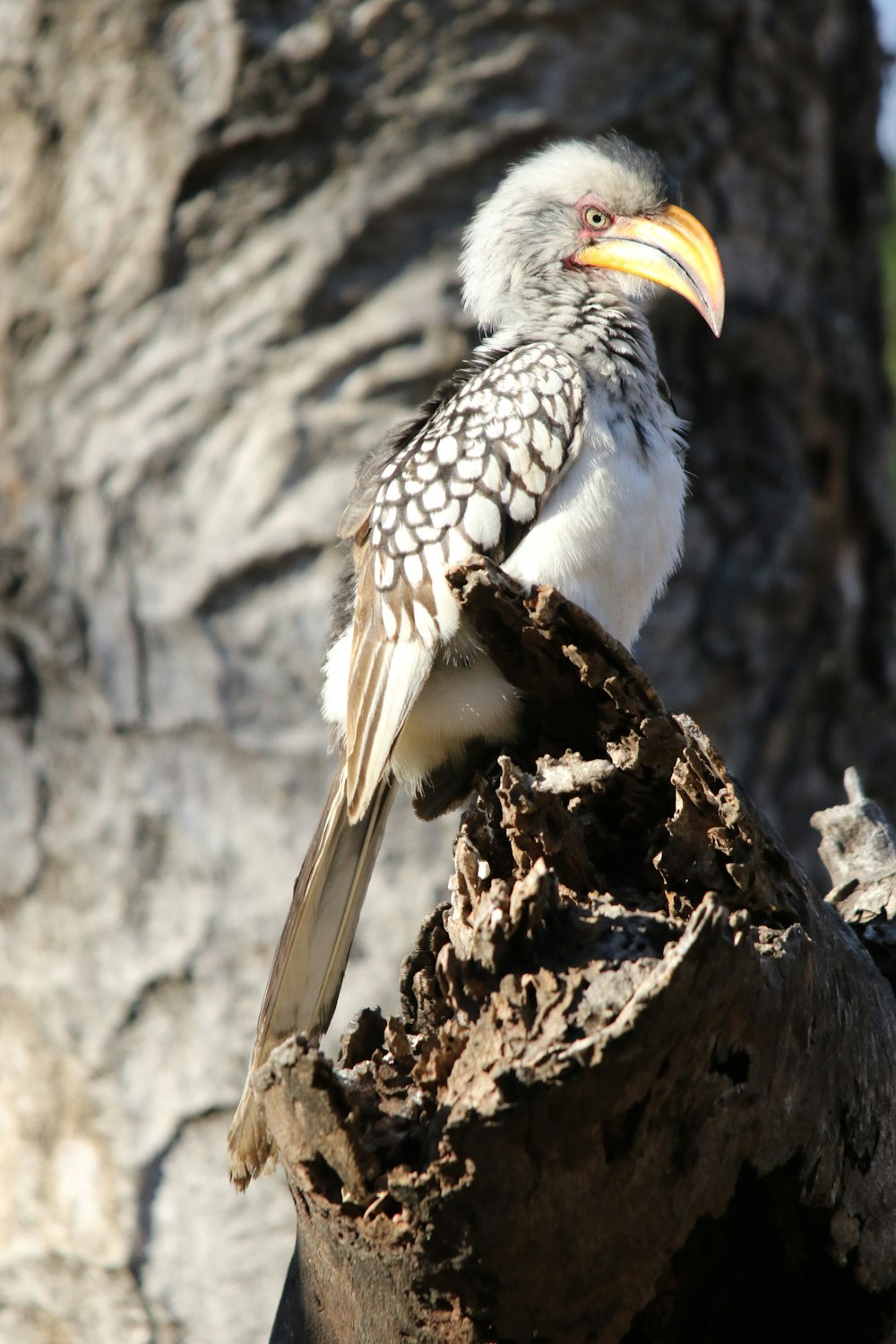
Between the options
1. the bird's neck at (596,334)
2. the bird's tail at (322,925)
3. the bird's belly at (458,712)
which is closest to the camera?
the bird's tail at (322,925)

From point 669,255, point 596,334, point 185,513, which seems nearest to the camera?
point 596,334

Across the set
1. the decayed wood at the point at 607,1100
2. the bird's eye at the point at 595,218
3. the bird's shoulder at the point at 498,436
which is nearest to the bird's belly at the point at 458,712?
the bird's shoulder at the point at 498,436

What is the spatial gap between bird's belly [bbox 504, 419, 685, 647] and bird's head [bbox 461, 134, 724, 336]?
67 cm

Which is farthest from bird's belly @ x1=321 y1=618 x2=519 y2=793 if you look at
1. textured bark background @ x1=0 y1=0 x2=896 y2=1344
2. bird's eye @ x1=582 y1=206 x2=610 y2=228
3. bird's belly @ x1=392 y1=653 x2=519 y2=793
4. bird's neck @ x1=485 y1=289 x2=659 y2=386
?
bird's eye @ x1=582 y1=206 x2=610 y2=228

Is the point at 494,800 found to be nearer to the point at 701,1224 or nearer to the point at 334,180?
the point at 701,1224

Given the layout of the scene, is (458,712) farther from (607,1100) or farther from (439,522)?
(607,1100)

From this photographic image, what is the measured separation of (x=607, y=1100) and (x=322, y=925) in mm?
1438

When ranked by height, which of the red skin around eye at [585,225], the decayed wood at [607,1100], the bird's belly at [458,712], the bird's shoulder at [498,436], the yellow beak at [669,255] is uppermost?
the red skin around eye at [585,225]

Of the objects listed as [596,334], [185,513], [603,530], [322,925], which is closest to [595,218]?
[596,334]

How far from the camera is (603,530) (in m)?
3.02

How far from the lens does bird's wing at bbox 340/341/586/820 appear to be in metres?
3.01

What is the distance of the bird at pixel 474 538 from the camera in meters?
2.99

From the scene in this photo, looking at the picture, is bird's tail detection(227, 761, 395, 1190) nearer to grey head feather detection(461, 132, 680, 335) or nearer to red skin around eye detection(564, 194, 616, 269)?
grey head feather detection(461, 132, 680, 335)

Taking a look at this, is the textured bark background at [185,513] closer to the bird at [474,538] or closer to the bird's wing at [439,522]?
the bird at [474,538]
